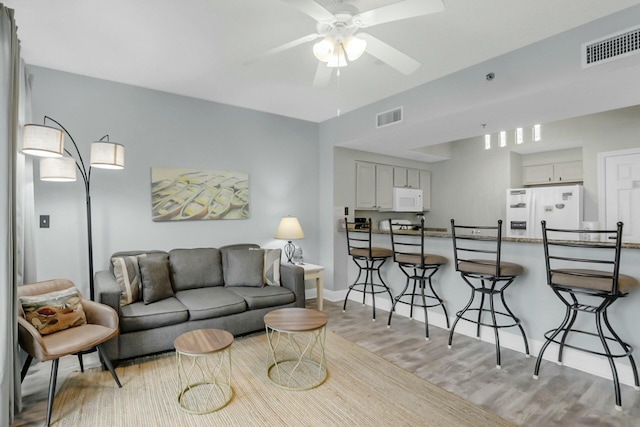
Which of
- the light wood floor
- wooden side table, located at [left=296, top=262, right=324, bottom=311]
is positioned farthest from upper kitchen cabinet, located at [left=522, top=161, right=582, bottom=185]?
wooden side table, located at [left=296, top=262, right=324, bottom=311]

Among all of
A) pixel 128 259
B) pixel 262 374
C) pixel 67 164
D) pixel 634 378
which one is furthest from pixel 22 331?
pixel 634 378

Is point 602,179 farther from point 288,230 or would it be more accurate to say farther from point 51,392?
point 51,392

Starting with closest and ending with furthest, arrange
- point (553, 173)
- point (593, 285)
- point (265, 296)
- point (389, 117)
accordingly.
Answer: point (593, 285) → point (265, 296) → point (389, 117) → point (553, 173)

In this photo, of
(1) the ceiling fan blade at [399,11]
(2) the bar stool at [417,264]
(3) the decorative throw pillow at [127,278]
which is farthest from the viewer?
(2) the bar stool at [417,264]

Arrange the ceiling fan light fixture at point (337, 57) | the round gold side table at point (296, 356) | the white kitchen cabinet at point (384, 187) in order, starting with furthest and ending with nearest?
1. the white kitchen cabinet at point (384, 187)
2. the round gold side table at point (296, 356)
3. the ceiling fan light fixture at point (337, 57)

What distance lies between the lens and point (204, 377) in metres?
2.54

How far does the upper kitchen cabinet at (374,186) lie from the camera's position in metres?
5.12

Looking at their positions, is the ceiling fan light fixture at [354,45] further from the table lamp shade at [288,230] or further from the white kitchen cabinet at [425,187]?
the white kitchen cabinet at [425,187]

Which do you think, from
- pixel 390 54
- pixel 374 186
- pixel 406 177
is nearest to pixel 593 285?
pixel 390 54

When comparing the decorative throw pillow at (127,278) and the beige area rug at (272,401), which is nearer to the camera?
the beige area rug at (272,401)

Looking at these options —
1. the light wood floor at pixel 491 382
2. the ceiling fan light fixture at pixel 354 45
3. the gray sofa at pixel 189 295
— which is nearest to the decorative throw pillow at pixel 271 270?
the gray sofa at pixel 189 295

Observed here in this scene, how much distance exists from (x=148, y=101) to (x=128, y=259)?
1795 mm

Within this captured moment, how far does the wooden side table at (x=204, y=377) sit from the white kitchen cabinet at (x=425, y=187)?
4.91 metres

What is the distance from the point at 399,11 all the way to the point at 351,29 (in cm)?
34
